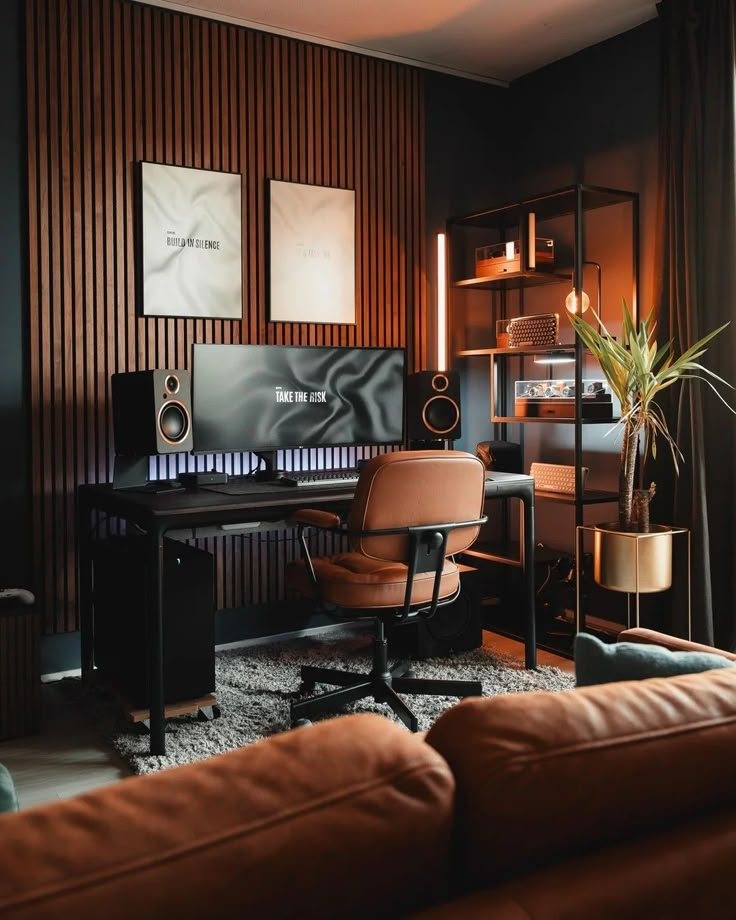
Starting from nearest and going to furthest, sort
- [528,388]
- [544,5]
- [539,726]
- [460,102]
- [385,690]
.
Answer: [539,726]
[385,690]
[544,5]
[528,388]
[460,102]

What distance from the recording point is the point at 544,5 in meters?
3.68

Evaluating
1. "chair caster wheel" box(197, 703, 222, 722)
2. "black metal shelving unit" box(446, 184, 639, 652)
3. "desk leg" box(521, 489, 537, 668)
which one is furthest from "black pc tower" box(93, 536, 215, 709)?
"black metal shelving unit" box(446, 184, 639, 652)

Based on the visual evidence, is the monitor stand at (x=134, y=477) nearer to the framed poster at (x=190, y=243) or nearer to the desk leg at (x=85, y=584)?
the desk leg at (x=85, y=584)

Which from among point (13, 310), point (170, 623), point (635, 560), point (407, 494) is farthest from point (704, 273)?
point (13, 310)

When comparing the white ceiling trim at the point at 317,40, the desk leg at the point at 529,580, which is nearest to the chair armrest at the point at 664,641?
the desk leg at the point at 529,580

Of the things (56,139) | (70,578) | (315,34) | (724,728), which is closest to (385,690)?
(70,578)

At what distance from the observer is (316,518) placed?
9.11 feet

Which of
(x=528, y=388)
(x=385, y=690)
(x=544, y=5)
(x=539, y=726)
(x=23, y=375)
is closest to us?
(x=539, y=726)

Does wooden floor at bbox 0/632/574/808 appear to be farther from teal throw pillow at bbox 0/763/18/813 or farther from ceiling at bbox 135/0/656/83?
ceiling at bbox 135/0/656/83

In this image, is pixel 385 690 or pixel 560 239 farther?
pixel 560 239

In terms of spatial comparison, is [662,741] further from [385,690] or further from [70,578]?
[70,578]

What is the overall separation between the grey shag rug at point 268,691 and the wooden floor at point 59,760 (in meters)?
0.06

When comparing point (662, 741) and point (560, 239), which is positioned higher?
point (560, 239)

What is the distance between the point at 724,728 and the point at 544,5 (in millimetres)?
3548
